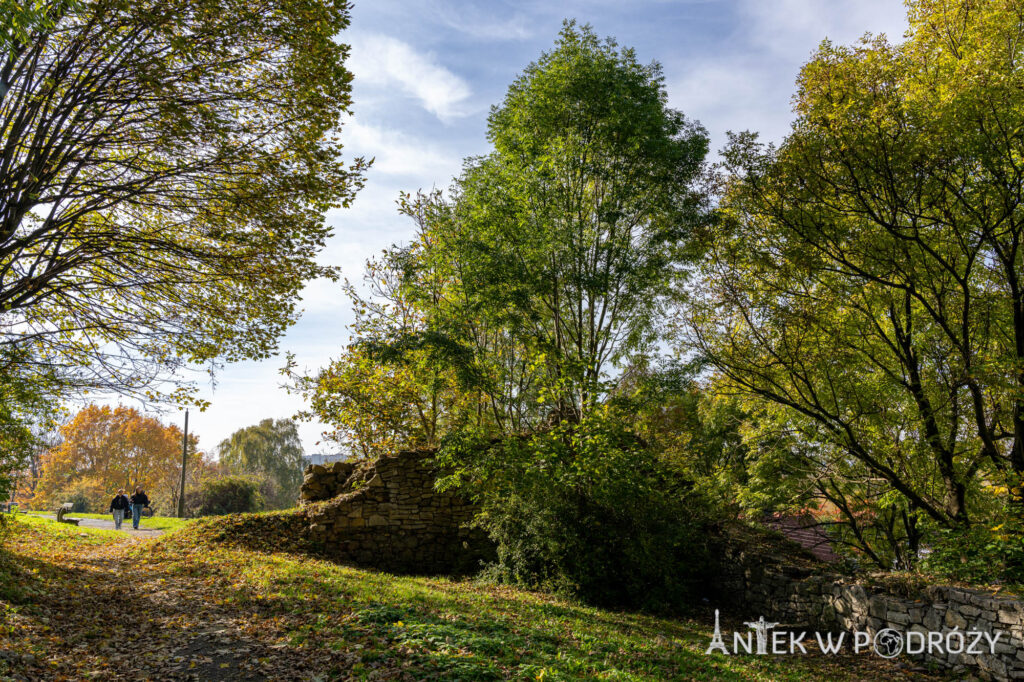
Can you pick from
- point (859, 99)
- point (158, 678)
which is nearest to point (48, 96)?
point (158, 678)

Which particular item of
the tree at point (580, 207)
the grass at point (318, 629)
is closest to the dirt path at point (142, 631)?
the grass at point (318, 629)

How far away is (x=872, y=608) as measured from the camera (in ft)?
28.6

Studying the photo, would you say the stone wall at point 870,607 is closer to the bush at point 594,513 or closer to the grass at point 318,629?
the grass at point 318,629

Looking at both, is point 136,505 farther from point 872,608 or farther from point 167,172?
point 872,608

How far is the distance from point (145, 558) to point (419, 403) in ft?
25.1

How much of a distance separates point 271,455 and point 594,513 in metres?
35.2

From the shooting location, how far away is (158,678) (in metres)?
5.21

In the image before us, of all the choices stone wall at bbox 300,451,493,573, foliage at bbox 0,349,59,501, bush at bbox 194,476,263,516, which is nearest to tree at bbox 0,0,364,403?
foliage at bbox 0,349,59,501

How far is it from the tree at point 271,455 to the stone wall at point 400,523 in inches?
1042

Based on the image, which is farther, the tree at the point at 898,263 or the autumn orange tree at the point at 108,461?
the autumn orange tree at the point at 108,461

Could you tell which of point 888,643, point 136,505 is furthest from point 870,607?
point 136,505

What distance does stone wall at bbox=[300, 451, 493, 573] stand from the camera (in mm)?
13133

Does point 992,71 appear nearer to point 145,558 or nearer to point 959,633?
point 959,633

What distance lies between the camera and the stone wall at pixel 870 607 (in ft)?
22.7
